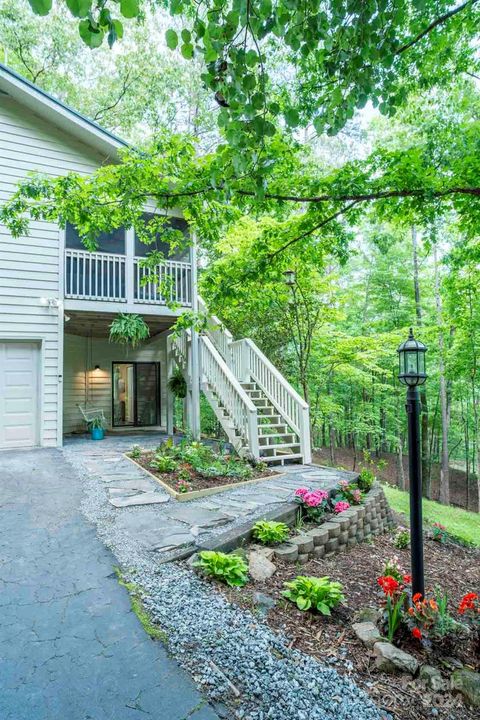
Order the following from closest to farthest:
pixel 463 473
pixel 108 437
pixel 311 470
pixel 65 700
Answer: pixel 65 700 → pixel 311 470 → pixel 108 437 → pixel 463 473

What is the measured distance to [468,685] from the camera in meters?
2.04

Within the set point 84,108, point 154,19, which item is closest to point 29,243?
point 84,108

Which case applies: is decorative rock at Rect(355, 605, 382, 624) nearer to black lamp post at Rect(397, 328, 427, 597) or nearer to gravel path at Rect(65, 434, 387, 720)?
black lamp post at Rect(397, 328, 427, 597)

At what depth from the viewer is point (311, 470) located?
633 centimetres

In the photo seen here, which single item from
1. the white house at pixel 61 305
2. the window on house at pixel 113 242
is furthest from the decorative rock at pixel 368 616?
the window on house at pixel 113 242

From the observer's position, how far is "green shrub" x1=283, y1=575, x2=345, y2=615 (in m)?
2.65

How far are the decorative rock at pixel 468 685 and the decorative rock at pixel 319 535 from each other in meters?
1.81

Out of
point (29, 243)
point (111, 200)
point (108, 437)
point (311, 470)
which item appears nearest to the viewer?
point (111, 200)

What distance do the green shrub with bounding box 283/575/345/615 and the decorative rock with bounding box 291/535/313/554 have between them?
0.85 m

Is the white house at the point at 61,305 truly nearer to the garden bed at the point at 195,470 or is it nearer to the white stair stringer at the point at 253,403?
the white stair stringer at the point at 253,403

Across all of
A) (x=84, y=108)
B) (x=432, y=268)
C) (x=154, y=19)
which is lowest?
(x=432, y=268)

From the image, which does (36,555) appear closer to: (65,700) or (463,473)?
(65,700)

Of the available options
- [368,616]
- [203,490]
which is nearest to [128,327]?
[203,490]

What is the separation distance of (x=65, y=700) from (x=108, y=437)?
7985 millimetres
